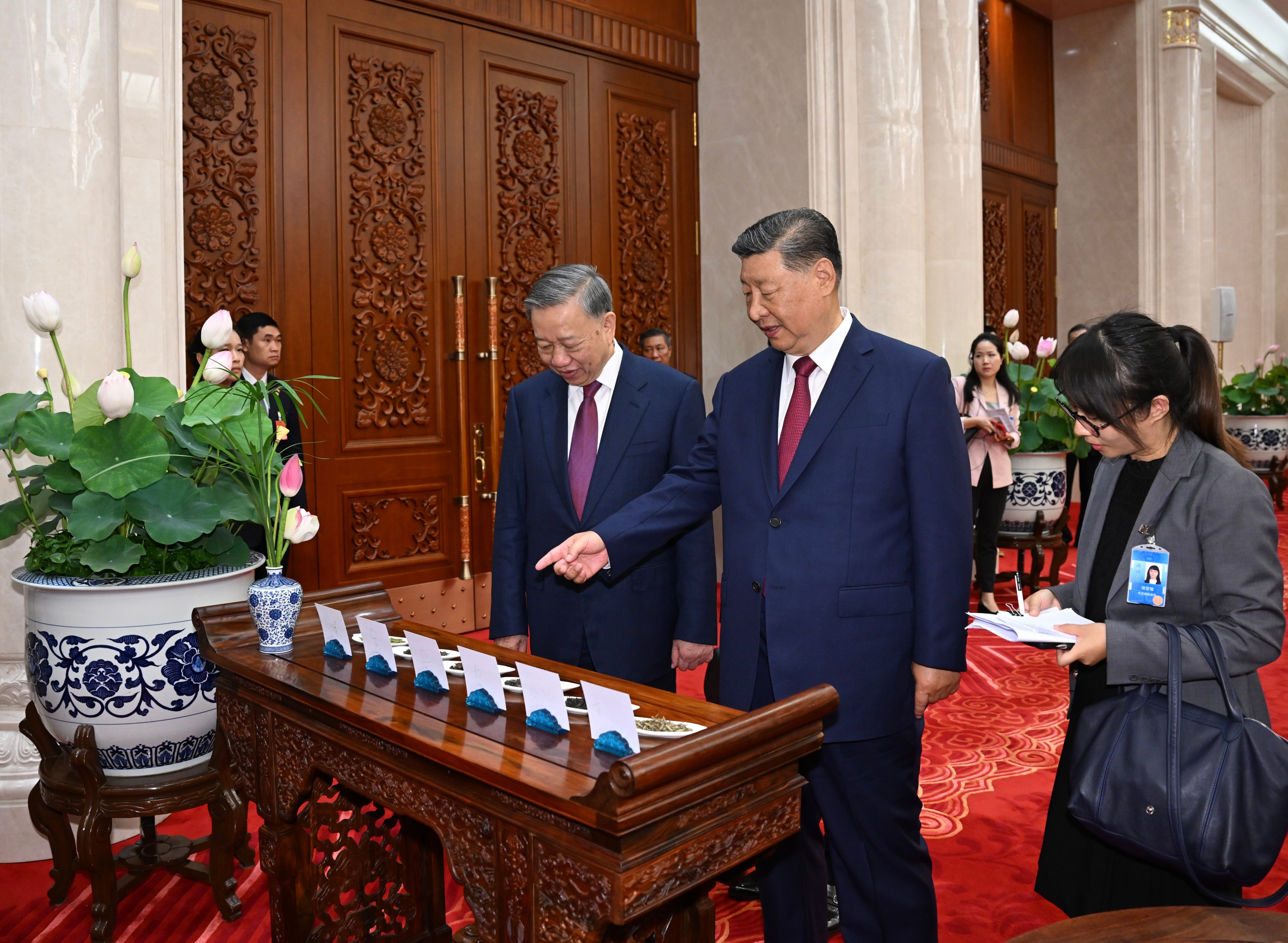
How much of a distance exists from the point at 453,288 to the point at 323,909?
134 inches

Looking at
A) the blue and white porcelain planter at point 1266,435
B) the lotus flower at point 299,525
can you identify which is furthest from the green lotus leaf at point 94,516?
the blue and white porcelain planter at point 1266,435

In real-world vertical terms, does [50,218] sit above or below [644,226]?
below

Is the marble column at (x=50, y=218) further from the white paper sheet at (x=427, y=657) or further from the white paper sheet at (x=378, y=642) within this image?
the white paper sheet at (x=427, y=657)

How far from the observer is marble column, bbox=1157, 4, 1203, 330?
962cm

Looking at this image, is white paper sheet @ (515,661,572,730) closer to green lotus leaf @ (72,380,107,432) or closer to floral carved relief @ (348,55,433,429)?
green lotus leaf @ (72,380,107,432)

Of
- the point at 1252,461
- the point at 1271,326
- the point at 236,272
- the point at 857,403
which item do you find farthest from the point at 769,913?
the point at 1271,326

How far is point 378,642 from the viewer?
1938mm

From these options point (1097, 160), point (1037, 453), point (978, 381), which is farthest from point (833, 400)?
point (1097, 160)

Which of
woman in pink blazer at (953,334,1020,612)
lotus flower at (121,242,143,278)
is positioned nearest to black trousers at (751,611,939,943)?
lotus flower at (121,242,143,278)

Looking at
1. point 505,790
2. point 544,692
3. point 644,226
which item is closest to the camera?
point 505,790

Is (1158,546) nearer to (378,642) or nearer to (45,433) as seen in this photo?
(378,642)

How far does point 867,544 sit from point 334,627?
1059mm

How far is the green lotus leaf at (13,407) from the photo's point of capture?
2.39 metres

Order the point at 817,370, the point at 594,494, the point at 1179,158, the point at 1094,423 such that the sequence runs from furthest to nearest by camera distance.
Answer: the point at 1179,158
the point at 594,494
the point at 817,370
the point at 1094,423
